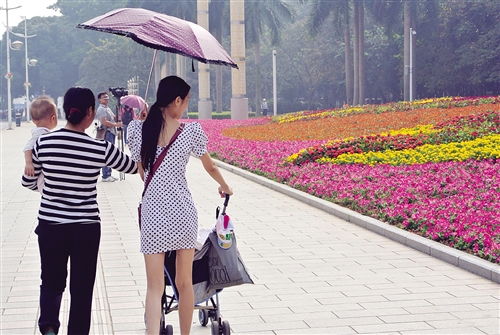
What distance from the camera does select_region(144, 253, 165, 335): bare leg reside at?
4645mm

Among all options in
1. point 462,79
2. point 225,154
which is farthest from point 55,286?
point 462,79

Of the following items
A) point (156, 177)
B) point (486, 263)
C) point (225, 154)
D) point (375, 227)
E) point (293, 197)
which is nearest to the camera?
point (156, 177)

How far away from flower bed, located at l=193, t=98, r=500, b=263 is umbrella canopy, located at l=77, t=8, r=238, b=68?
3721 millimetres

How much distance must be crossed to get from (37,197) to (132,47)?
57.6 metres

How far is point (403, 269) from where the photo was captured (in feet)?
24.8

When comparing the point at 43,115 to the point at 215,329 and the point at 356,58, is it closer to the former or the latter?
the point at 215,329

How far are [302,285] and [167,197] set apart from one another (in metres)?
2.70

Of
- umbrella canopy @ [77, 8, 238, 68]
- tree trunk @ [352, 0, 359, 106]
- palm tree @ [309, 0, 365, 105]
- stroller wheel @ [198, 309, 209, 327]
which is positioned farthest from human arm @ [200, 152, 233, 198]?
tree trunk @ [352, 0, 359, 106]

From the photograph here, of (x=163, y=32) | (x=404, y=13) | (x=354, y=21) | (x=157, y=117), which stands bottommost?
(x=157, y=117)

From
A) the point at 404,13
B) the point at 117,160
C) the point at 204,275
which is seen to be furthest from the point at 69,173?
the point at 404,13

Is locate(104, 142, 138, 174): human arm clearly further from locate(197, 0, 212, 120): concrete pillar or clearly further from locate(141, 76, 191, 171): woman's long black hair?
locate(197, 0, 212, 120): concrete pillar

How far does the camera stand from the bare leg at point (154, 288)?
4645 mm

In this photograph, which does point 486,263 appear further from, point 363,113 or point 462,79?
point 462,79

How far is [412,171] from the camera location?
521 inches
